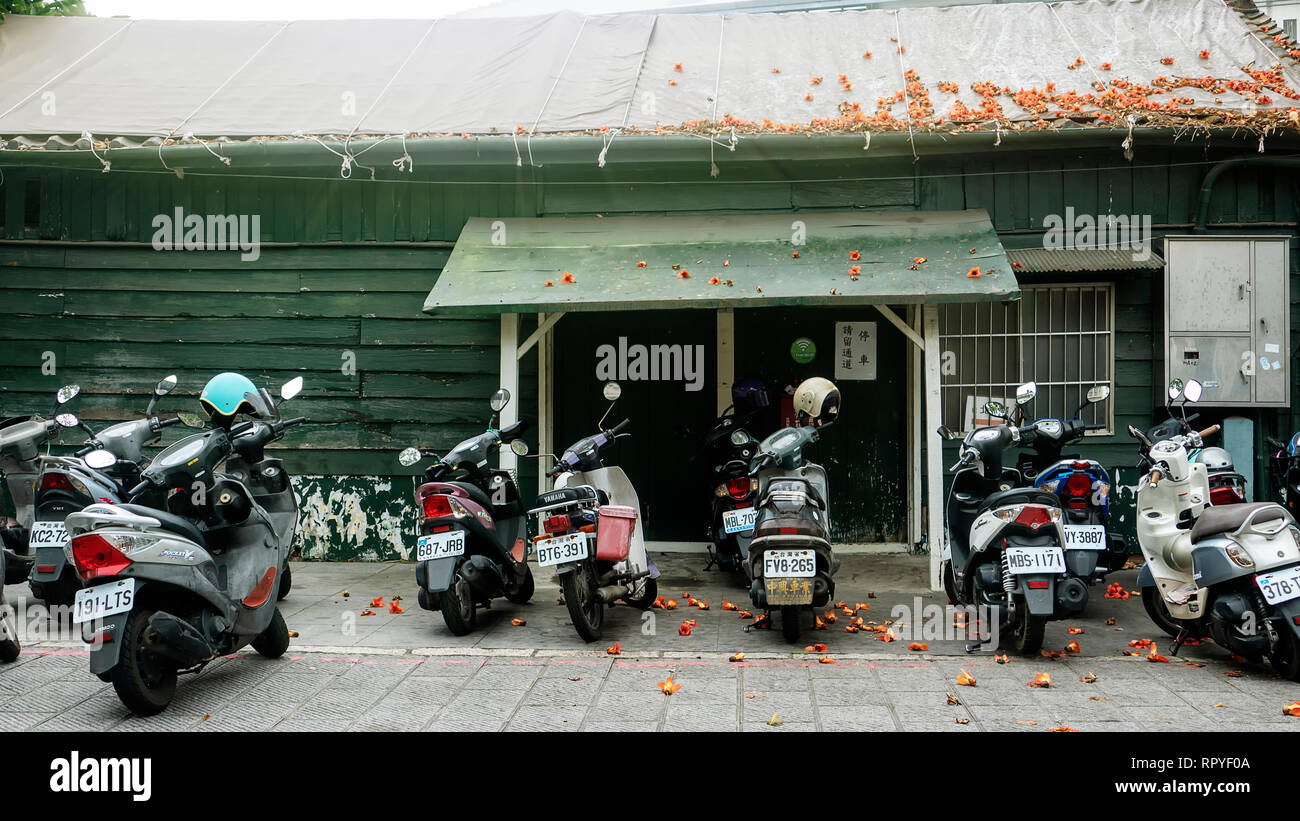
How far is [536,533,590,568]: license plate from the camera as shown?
559 cm

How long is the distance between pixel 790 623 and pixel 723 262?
2.99 m

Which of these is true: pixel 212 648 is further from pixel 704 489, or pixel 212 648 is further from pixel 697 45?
pixel 697 45

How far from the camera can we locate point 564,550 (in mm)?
5586

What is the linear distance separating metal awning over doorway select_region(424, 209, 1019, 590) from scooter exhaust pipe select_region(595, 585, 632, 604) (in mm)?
1613

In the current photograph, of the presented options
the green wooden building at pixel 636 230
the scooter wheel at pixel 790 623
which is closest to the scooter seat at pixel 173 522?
the scooter wheel at pixel 790 623

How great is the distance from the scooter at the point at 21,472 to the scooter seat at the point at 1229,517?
7158mm

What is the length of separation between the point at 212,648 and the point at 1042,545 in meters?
4.38

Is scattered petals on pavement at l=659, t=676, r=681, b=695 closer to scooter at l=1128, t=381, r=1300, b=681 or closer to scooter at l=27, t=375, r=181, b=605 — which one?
scooter at l=1128, t=381, r=1300, b=681

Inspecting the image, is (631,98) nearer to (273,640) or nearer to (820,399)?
(820,399)

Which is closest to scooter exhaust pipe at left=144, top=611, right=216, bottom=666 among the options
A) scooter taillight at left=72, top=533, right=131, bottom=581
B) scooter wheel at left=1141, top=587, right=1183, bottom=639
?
scooter taillight at left=72, top=533, right=131, bottom=581

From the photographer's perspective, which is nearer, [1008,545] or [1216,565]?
[1216,565]

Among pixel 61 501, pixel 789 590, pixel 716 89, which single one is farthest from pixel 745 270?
pixel 61 501

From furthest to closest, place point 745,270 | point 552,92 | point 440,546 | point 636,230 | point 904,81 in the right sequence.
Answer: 1. point 552,92
2. point 904,81
3. point 636,230
4. point 745,270
5. point 440,546
